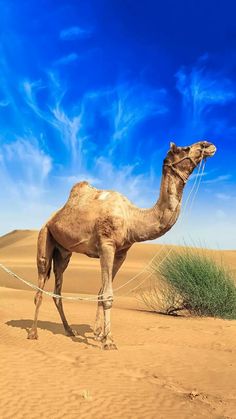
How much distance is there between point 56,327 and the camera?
432 inches

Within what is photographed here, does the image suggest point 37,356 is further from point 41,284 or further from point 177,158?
point 177,158

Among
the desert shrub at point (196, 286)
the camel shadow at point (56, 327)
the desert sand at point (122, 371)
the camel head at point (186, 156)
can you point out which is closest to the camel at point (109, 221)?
the camel head at point (186, 156)

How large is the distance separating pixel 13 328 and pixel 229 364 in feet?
14.6

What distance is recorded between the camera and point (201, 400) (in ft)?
20.2

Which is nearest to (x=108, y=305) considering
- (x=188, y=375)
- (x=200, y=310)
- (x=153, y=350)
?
(x=153, y=350)

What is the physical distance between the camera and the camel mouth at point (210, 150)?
26.9 ft

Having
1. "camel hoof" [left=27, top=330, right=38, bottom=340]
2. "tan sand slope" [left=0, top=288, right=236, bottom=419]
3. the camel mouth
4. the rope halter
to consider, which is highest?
the camel mouth

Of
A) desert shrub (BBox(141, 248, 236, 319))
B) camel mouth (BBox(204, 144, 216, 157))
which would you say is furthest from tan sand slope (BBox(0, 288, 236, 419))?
camel mouth (BBox(204, 144, 216, 157))

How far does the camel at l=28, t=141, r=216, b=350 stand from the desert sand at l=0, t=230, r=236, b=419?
0.70 meters

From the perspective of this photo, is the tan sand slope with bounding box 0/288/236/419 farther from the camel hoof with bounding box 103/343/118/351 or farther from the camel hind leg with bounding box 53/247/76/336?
the camel hind leg with bounding box 53/247/76/336

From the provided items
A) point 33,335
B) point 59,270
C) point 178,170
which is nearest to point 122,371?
point 33,335

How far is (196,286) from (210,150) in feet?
21.4

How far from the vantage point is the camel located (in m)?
8.37

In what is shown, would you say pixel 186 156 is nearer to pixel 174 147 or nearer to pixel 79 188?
pixel 174 147
